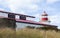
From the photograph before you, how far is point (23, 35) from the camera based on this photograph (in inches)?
486

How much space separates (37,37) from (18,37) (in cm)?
157

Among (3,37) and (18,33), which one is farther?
(18,33)

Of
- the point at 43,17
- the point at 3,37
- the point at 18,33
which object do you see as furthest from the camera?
the point at 43,17

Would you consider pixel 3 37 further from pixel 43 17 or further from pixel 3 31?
pixel 43 17

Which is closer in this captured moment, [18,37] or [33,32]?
[18,37]

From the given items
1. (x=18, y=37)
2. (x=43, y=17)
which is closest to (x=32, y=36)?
(x=18, y=37)

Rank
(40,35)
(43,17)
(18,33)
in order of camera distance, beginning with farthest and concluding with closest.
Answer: (43,17), (40,35), (18,33)

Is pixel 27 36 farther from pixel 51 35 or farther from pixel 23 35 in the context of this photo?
pixel 51 35

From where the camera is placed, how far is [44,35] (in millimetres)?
13406

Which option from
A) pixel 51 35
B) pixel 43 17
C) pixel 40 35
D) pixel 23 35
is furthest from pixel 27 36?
pixel 43 17

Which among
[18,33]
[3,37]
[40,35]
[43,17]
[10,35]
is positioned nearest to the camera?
[3,37]

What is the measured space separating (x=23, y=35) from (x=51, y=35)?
228 centimetres

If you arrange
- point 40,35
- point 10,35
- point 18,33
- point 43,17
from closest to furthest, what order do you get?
point 10,35 → point 18,33 → point 40,35 → point 43,17

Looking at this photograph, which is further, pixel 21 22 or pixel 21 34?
pixel 21 22
